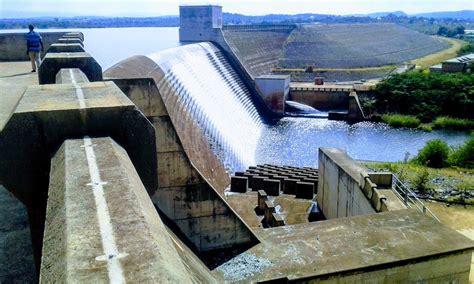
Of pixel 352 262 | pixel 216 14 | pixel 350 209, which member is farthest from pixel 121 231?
pixel 216 14

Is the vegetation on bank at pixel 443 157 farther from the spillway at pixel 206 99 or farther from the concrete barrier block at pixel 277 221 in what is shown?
the concrete barrier block at pixel 277 221

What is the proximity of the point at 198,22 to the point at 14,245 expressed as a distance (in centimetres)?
2811

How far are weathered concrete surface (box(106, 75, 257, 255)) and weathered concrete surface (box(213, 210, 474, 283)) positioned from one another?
56cm

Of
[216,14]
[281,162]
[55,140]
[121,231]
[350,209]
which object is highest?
[216,14]

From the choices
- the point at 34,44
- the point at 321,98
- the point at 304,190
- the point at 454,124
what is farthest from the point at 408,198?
the point at 321,98

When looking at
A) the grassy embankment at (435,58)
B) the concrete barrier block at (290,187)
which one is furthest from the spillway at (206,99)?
the grassy embankment at (435,58)

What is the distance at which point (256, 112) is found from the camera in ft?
91.1

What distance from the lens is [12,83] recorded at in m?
8.10

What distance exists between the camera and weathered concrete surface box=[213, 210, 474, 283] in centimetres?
636

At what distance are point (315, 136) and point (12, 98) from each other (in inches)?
818

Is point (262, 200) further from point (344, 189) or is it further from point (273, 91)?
point (273, 91)

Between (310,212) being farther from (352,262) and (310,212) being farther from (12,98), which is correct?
(12,98)

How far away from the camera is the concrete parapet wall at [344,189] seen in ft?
29.8

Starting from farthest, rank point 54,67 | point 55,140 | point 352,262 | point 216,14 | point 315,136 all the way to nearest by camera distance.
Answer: point 216,14, point 315,136, point 352,262, point 54,67, point 55,140
